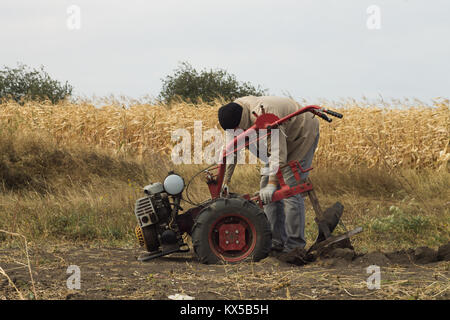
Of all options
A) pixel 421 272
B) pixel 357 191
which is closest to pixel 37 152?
pixel 357 191

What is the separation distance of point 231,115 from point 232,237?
4.04ft

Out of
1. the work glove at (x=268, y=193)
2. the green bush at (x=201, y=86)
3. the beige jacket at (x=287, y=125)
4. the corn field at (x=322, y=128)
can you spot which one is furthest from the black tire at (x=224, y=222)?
the green bush at (x=201, y=86)

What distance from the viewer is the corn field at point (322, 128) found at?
12.1 meters

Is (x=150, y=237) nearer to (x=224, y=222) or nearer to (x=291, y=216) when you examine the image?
(x=224, y=222)

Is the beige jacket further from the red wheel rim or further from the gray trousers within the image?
the red wheel rim

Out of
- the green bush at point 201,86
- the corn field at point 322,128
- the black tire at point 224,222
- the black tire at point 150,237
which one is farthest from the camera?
the green bush at point 201,86

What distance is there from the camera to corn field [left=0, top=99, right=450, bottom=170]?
12125 mm

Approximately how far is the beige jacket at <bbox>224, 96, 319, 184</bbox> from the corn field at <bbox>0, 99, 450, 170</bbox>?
17.3 ft

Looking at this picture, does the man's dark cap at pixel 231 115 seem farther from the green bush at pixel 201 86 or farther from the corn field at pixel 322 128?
the green bush at pixel 201 86

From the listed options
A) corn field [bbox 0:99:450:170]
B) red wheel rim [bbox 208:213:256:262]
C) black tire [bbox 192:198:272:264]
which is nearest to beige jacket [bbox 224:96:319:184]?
black tire [bbox 192:198:272:264]

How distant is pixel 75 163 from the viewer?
1091cm

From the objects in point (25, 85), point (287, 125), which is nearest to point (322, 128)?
point (287, 125)

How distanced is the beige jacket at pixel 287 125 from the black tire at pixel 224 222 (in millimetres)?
421

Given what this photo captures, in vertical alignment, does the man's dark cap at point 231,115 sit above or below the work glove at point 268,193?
above
